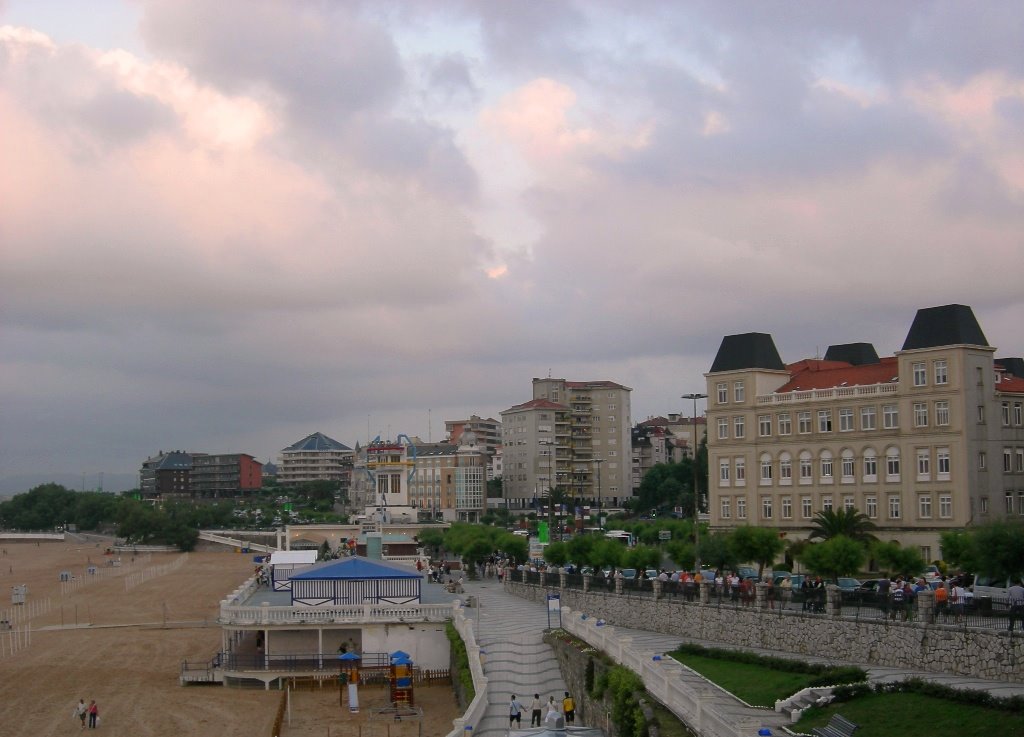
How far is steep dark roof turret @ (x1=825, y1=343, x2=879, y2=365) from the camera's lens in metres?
69.5

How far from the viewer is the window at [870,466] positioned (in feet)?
185

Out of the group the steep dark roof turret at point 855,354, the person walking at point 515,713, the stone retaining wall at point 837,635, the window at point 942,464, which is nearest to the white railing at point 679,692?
the person walking at point 515,713

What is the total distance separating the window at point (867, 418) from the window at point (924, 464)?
9.83 feet

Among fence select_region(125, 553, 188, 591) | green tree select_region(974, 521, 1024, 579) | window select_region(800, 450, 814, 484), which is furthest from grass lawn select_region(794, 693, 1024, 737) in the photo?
fence select_region(125, 553, 188, 591)

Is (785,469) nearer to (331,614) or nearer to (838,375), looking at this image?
(838,375)

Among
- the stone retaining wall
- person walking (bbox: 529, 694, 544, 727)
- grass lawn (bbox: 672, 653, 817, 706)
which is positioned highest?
the stone retaining wall

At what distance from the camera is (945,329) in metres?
54.0

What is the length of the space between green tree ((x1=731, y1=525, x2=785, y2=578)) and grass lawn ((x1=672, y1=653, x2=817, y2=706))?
12123 mm

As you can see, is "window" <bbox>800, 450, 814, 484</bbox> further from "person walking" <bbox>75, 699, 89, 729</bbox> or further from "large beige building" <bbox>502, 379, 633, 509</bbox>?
"large beige building" <bbox>502, 379, 633, 509</bbox>

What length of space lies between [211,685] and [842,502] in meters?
33.6

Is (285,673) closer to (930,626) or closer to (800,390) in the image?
(930,626)

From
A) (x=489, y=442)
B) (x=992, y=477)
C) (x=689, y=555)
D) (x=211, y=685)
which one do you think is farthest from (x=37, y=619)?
(x=489, y=442)

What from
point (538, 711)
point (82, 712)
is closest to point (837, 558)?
point (538, 711)

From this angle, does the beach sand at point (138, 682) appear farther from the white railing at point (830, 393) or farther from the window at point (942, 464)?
the white railing at point (830, 393)
